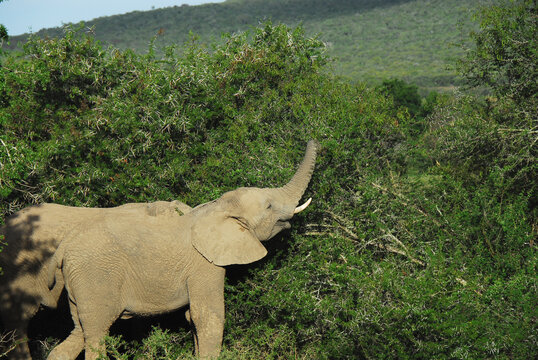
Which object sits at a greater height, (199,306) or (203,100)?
(203,100)

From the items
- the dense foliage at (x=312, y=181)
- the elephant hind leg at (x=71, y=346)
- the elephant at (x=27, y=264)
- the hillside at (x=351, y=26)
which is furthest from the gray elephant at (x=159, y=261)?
the hillside at (x=351, y=26)

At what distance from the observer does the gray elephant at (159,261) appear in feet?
20.4

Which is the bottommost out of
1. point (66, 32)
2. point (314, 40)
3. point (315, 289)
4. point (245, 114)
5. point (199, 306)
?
point (315, 289)

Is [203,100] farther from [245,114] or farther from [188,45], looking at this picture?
[188,45]

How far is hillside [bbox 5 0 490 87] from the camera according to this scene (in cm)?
7269

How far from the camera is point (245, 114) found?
31.7 ft

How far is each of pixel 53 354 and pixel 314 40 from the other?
308 inches

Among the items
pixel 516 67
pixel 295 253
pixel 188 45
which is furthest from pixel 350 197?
pixel 188 45

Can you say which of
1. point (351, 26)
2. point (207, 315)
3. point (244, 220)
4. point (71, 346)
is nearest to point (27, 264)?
point (71, 346)

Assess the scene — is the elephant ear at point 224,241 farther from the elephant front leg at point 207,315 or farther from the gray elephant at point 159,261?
the elephant front leg at point 207,315

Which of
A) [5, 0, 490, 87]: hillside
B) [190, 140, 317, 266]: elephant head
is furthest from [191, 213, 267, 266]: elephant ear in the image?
[5, 0, 490, 87]: hillside

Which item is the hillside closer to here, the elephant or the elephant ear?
the elephant ear

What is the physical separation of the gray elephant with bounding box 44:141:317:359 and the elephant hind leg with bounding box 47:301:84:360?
10 mm

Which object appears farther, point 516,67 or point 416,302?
point 516,67
